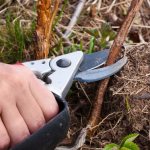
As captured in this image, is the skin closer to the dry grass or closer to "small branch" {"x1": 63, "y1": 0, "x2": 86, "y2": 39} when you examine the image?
the dry grass

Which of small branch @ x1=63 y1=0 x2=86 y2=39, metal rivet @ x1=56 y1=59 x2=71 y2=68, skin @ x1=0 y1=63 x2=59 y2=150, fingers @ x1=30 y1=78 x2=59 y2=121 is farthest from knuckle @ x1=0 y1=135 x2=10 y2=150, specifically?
small branch @ x1=63 y1=0 x2=86 y2=39

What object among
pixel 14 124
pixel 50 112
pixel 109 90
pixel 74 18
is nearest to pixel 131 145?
pixel 109 90

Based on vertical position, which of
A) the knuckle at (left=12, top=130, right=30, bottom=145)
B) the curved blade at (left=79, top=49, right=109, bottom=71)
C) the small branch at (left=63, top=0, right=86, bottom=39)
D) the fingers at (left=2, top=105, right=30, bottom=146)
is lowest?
the small branch at (left=63, top=0, right=86, bottom=39)

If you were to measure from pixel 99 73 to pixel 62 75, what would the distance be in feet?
0.46

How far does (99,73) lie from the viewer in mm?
1457

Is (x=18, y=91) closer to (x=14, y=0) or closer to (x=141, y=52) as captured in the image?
(x=141, y=52)

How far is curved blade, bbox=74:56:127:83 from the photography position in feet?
4.68

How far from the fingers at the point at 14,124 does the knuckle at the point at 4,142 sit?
0.01m

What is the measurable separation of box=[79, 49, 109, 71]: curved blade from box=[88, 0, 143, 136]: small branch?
0.03 m

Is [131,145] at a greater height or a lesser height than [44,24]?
lesser

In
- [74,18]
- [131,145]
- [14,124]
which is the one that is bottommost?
[131,145]

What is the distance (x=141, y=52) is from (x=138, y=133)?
0.31m

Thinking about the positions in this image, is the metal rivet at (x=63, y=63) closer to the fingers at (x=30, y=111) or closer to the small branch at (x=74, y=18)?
the fingers at (x=30, y=111)

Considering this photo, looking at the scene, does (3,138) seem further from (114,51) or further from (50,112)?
(114,51)
